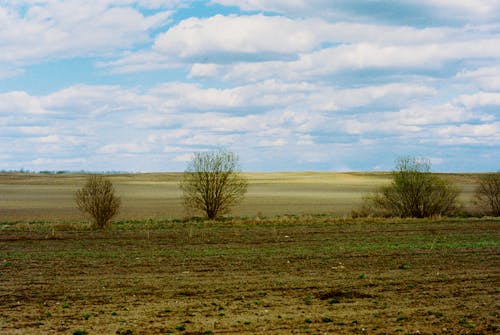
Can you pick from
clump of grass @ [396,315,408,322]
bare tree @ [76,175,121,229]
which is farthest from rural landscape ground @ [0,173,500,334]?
bare tree @ [76,175,121,229]

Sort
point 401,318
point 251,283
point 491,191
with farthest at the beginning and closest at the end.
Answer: point 491,191 < point 251,283 < point 401,318

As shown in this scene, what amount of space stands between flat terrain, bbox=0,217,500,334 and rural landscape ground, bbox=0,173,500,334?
1.7 inches

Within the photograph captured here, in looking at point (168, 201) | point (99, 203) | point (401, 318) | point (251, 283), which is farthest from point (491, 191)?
point (168, 201)

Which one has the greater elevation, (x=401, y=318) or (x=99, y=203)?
(x=99, y=203)

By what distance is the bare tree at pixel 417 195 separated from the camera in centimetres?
4938

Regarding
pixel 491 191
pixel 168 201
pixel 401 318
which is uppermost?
pixel 491 191

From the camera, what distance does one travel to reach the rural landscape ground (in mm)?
13641

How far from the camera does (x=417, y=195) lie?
162 feet

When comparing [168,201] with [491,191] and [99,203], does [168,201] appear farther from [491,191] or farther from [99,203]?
[491,191]

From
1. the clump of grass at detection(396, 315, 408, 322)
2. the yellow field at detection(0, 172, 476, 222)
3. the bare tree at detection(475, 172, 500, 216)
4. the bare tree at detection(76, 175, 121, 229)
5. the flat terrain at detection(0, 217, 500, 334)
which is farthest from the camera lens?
the yellow field at detection(0, 172, 476, 222)

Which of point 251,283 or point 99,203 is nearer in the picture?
point 251,283

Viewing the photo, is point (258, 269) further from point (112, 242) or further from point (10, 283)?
point (112, 242)

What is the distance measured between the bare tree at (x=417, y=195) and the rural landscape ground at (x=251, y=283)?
14.0 m

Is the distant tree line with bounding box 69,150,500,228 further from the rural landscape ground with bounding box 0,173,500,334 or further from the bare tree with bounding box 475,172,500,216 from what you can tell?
the rural landscape ground with bounding box 0,173,500,334
